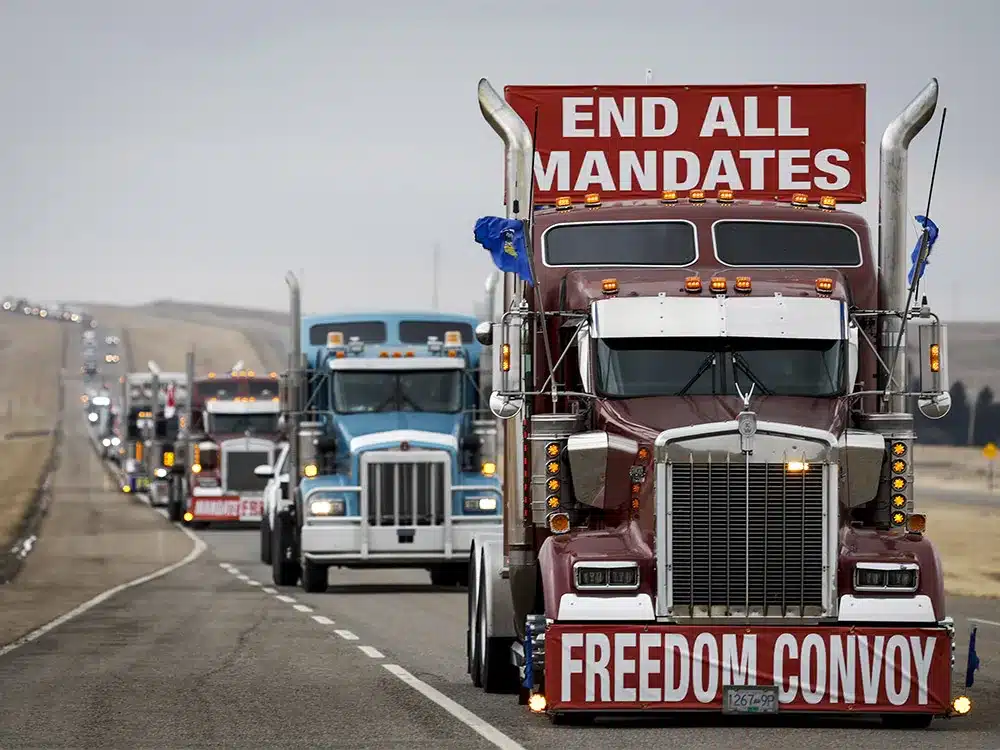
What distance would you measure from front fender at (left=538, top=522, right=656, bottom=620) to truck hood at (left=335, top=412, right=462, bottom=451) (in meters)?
17.0

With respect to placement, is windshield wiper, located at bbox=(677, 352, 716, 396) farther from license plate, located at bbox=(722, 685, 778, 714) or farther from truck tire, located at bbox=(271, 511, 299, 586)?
truck tire, located at bbox=(271, 511, 299, 586)

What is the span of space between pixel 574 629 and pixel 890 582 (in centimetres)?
189

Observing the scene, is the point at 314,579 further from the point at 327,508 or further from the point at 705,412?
the point at 705,412

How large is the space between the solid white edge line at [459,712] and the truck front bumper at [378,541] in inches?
478

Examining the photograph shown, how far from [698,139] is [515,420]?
3.27 m

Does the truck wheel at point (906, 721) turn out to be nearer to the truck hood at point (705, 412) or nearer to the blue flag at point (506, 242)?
the truck hood at point (705, 412)

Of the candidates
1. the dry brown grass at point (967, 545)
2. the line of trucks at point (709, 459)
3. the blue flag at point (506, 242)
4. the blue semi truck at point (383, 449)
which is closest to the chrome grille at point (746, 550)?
the line of trucks at point (709, 459)

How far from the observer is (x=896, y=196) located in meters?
15.3

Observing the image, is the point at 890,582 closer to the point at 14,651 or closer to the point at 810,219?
the point at 810,219

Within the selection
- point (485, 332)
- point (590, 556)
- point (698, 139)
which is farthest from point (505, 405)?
point (698, 139)

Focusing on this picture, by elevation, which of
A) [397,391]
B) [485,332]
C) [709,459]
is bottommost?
[709,459]

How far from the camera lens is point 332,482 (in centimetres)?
3127

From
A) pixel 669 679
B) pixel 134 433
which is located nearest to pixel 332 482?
pixel 669 679

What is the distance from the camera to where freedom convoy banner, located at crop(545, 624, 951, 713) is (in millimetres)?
13430
